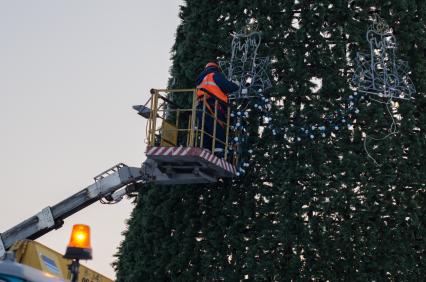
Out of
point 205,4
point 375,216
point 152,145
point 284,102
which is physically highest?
point 205,4

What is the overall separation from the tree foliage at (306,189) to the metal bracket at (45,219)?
1.83 m

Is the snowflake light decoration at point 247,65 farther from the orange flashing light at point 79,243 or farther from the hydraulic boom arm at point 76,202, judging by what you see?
the orange flashing light at point 79,243

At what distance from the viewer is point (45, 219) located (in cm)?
1505

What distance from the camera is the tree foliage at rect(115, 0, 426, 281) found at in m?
13.8

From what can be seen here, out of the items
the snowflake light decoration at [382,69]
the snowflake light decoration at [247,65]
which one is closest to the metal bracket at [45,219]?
the snowflake light decoration at [247,65]

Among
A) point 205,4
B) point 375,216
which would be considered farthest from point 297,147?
point 205,4

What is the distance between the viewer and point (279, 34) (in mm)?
15609

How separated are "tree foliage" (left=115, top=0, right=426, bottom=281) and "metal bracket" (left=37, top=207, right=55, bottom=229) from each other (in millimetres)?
1827

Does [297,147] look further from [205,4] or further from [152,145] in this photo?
[205,4]

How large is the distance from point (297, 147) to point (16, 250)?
5763mm

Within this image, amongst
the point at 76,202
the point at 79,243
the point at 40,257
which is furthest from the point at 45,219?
the point at 79,243

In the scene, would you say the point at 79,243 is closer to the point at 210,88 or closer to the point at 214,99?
the point at 214,99

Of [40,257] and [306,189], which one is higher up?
[306,189]

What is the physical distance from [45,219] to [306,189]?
5.41 meters
